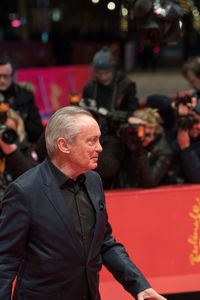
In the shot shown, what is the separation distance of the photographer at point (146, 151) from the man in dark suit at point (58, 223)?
1.86 meters

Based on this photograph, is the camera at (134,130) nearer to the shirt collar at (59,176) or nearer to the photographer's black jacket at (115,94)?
the photographer's black jacket at (115,94)

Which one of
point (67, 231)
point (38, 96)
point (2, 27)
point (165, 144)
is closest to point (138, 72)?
point (2, 27)

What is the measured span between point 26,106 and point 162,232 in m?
2.35

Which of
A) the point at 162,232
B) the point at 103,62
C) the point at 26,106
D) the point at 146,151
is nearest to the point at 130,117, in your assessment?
the point at 146,151

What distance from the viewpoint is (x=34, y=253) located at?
2.34 metres

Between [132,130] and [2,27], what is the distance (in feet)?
81.4

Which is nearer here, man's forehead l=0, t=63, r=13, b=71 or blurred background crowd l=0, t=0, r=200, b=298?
blurred background crowd l=0, t=0, r=200, b=298

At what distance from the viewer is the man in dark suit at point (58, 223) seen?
90.9 inches

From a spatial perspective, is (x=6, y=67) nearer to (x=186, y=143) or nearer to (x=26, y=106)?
(x=26, y=106)

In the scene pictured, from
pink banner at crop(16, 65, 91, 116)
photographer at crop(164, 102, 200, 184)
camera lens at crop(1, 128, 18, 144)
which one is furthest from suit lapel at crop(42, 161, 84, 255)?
pink banner at crop(16, 65, 91, 116)

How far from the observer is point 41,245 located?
233 centimetres

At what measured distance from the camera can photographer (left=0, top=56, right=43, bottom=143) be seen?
5641mm

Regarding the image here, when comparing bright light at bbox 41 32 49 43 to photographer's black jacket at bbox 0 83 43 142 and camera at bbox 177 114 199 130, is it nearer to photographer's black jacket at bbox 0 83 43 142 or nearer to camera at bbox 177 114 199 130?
photographer's black jacket at bbox 0 83 43 142

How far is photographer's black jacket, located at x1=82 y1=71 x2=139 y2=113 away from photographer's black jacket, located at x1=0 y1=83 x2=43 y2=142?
62 cm
